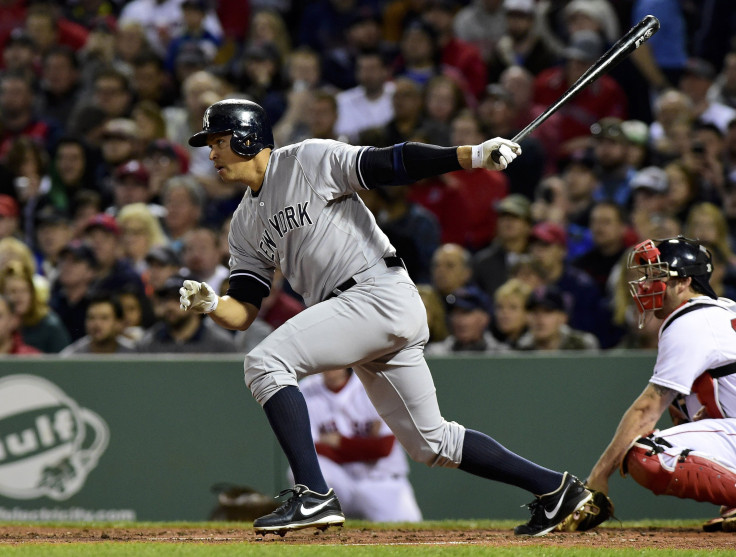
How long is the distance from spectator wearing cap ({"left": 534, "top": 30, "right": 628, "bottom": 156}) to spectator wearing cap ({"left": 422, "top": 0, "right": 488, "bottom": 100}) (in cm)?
89

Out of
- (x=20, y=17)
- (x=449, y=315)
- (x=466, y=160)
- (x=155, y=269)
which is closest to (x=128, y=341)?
(x=155, y=269)

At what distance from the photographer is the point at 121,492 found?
292 inches

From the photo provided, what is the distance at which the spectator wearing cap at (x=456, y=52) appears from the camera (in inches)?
434

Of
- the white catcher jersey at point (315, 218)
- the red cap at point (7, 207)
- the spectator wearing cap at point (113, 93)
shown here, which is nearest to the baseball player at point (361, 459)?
the white catcher jersey at point (315, 218)

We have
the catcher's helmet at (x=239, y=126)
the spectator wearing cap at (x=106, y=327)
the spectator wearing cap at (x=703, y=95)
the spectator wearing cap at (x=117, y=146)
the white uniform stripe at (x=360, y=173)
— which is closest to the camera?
the white uniform stripe at (x=360, y=173)

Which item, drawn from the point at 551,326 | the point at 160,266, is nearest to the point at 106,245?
the point at 160,266

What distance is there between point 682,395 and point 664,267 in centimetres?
61

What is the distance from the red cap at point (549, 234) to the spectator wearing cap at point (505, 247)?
0.15 m

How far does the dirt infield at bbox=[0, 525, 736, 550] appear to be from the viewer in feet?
15.5

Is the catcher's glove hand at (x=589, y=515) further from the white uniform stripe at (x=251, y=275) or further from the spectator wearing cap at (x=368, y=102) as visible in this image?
the spectator wearing cap at (x=368, y=102)

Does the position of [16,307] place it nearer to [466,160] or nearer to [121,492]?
[121,492]

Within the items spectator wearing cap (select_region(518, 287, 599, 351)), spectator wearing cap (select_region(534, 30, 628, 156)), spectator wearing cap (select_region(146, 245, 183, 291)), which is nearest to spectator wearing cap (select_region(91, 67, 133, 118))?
spectator wearing cap (select_region(146, 245, 183, 291))

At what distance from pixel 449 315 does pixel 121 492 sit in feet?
8.30

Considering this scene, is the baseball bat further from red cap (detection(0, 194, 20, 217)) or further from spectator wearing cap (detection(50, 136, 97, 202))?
spectator wearing cap (detection(50, 136, 97, 202))
